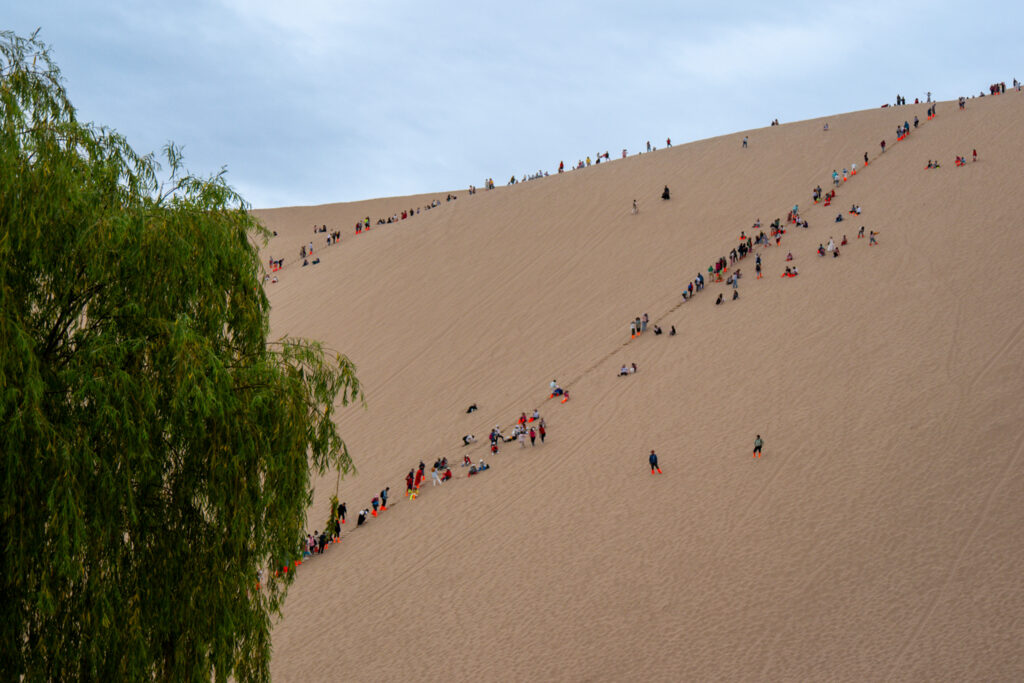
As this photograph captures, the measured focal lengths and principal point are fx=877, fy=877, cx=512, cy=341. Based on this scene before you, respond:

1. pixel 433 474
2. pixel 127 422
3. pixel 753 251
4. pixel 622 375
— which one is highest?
pixel 753 251

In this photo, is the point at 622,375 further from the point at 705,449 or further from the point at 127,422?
the point at 127,422

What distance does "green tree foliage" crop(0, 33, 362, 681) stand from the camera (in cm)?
678

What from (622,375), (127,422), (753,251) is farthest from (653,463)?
(753,251)

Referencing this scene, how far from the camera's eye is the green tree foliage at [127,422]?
22.2ft

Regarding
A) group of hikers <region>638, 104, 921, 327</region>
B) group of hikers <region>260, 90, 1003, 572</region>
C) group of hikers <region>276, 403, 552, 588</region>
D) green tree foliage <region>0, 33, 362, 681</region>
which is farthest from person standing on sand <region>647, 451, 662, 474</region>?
green tree foliage <region>0, 33, 362, 681</region>

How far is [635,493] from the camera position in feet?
63.8

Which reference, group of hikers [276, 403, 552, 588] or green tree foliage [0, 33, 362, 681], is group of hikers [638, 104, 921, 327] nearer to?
group of hikers [276, 403, 552, 588]

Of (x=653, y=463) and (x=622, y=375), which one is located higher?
(x=622, y=375)

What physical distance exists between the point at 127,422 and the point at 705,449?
52.6ft

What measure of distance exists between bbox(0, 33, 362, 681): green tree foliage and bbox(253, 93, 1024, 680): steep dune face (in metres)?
7.01

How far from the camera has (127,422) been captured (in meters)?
6.88

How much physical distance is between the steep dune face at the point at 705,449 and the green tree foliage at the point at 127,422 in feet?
23.0

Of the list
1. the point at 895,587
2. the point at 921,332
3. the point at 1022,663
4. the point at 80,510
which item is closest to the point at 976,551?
the point at 895,587

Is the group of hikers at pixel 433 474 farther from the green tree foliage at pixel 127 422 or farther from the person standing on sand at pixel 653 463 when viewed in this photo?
the green tree foliage at pixel 127 422
